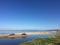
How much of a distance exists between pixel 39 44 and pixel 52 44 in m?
1.80

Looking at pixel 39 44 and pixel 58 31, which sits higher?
pixel 58 31

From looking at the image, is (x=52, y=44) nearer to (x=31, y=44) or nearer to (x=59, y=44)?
(x=59, y=44)

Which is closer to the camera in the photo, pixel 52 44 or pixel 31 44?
pixel 52 44

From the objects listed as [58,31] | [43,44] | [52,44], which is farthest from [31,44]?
[58,31]

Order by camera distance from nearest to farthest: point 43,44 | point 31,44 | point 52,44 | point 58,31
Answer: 1. point 52,44
2. point 43,44
3. point 31,44
4. point 58,31

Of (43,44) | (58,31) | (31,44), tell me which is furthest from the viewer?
(58,31)

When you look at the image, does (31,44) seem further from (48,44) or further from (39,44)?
(48,44)

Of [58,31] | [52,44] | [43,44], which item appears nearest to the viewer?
[52,44]

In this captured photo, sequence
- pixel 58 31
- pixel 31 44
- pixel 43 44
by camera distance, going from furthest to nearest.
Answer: pixel 58 31 → pixel 31 44 → pixel 43 44

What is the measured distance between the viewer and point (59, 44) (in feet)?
39.0

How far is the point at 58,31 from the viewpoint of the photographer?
72.7ft

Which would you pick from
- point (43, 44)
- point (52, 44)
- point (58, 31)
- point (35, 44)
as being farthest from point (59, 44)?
point (58, 31)

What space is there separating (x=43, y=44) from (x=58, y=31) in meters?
9.71

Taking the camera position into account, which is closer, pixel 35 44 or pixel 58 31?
pixel 35 44
